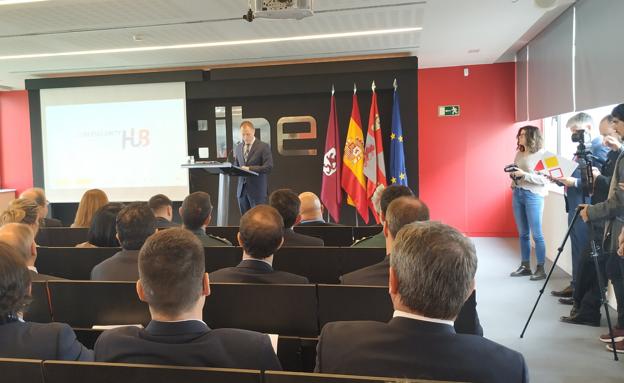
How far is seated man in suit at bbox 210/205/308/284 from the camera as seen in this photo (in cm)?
207

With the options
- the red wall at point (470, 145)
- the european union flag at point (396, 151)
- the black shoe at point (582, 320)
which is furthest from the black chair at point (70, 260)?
the red wall at point (470, 145)

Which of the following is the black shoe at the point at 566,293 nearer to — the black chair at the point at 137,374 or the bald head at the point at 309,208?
the bald head at the point at 309,208

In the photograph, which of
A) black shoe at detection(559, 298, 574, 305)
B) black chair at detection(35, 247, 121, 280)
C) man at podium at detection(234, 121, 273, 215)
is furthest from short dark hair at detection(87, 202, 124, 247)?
black shoe at detection(559, 298, 574, 305)

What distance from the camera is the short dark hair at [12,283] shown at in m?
1.33

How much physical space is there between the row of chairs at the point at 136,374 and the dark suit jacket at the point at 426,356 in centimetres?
15

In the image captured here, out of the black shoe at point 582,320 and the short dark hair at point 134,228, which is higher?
the short dark hair at point 134,228

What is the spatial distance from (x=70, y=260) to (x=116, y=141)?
4.95 meters

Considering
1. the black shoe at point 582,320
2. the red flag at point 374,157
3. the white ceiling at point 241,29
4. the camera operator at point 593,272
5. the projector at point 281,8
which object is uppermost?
the white ceiling at point 241,29

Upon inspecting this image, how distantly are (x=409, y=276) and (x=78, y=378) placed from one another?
2.81 feet

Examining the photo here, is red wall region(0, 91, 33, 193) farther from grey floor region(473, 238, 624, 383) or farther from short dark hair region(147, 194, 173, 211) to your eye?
grey floor region(473, 238, 624, 383)

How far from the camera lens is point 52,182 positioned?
7.68 metres

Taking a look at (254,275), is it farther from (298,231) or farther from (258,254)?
(298,231)

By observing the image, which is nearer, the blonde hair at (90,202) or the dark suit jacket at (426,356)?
the dark suit jacket at (426,356)

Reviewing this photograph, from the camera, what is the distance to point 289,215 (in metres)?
3.12
